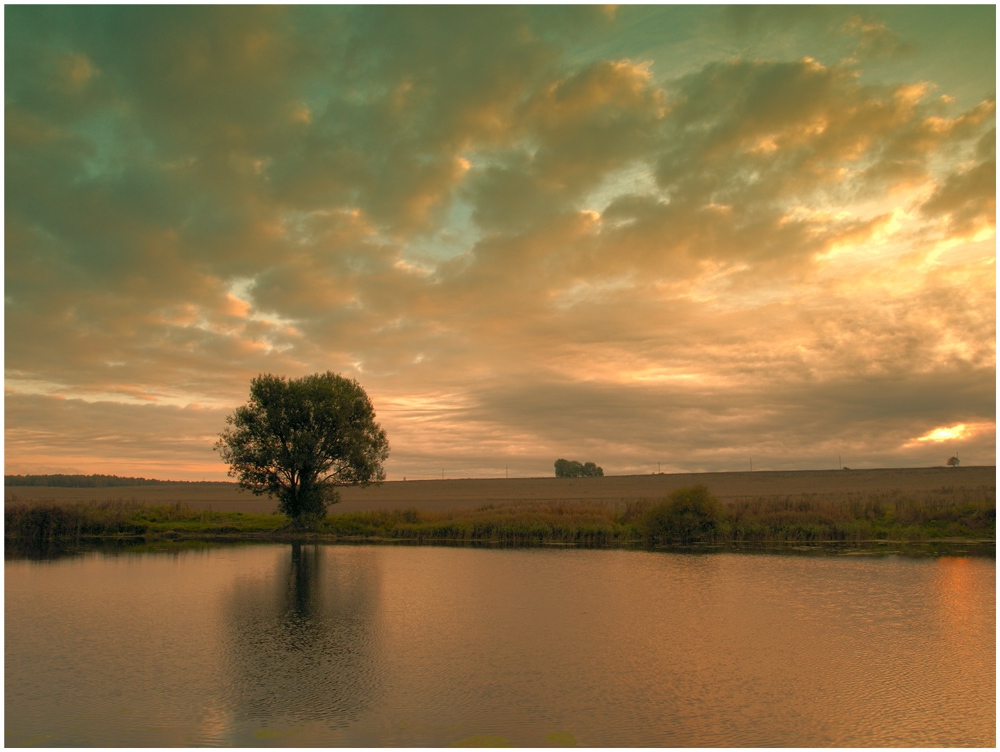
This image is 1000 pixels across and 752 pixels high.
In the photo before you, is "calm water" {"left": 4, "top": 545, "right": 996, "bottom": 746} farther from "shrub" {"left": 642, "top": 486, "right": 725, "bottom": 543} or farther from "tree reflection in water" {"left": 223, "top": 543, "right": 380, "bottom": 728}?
"shrub" {"left": 642, "top": 486, "right": 725, "bottom": 543}

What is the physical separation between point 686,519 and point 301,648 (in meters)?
23.0

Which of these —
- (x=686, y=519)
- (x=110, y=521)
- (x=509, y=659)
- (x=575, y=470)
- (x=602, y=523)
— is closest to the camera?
(x=509, y=659)

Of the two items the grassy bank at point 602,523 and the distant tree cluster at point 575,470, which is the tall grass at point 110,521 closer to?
the grassy bank at point 602,523

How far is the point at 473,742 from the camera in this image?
8.46 m

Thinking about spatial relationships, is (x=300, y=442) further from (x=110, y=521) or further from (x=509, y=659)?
(x=509, y=659)

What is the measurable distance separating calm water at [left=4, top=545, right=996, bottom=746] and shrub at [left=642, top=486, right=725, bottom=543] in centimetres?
1018

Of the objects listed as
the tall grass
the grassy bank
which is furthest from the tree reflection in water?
the tall grass

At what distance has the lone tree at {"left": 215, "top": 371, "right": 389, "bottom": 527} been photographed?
38.0m

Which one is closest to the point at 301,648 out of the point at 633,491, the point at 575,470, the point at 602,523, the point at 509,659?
the point at 509,659

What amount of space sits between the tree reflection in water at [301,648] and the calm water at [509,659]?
0.06 m

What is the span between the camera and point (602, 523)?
113ft

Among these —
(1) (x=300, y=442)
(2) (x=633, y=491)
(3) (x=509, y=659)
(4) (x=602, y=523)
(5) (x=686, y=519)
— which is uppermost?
(1) (x=300, y=442)

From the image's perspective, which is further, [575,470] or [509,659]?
[575,470]

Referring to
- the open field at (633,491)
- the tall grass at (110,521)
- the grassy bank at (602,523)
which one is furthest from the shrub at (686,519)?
the open field at (633,491)
